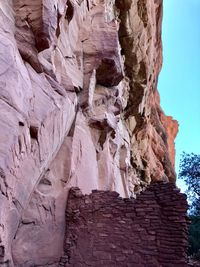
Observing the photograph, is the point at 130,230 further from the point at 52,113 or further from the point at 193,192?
the point at 193,192

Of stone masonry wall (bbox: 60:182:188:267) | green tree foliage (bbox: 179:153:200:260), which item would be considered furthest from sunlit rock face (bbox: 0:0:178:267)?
green tree foliage (bbox: 179:153:200:260)

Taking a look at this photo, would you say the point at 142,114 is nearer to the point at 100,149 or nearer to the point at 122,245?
the point at 100,149

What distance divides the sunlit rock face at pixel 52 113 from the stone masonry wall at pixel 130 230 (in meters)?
0.45

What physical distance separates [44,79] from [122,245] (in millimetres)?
3842

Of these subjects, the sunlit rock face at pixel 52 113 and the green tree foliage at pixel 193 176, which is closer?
the sunlit rock face at pixel 52 113

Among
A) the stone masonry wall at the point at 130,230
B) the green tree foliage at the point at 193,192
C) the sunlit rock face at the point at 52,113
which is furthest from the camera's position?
the green tree foliage at the point at 193,192

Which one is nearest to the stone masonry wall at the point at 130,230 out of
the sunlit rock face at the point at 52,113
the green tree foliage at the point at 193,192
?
the sunlit rock face at the point at 52,113

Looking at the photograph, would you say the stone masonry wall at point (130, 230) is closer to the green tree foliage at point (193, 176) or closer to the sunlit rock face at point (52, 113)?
the sunlit rock face at point (52, 113)

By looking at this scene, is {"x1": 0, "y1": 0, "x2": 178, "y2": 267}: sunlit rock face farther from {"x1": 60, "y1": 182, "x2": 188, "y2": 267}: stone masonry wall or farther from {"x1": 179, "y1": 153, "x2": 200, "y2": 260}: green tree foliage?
{"x1": 179, "y1": 153, "x2": 200, "y2": 260}: green tree foliage

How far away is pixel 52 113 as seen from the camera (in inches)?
277

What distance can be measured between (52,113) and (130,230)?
115 inches

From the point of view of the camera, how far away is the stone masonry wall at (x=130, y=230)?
6.45 metres

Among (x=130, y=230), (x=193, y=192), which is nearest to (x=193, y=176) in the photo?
(x=193, y=192)

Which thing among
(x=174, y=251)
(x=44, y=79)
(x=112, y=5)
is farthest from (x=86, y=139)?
(x=112, y=5)
